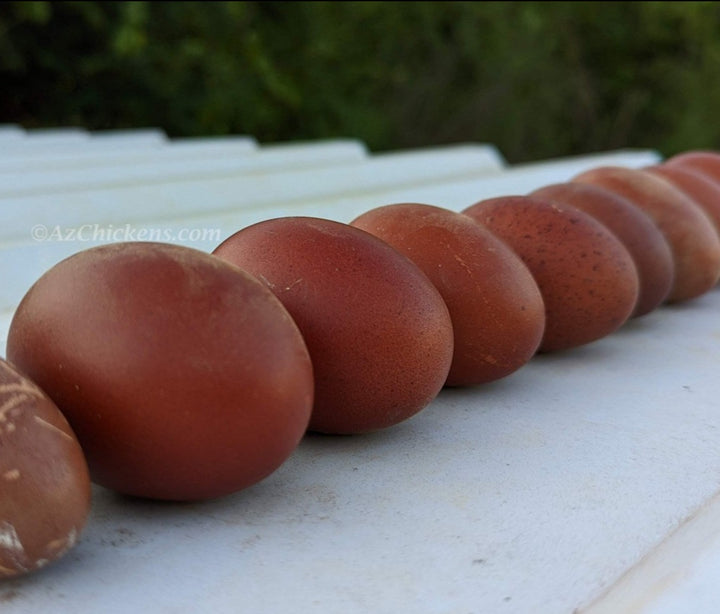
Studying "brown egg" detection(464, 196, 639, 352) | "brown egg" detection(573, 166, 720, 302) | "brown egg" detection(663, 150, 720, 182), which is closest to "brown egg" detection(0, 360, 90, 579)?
"brown egg" detection(464, 196, 639, 352)

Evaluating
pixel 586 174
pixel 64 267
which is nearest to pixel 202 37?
pixel 586 174

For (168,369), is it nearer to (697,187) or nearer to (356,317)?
(356,317)

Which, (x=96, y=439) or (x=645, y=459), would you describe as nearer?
(x=96, y=439)

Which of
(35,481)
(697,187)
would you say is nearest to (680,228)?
(697,187)

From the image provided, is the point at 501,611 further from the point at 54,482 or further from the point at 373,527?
the point at 54,482

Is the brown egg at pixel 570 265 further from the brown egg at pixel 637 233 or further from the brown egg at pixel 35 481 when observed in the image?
the brown egg at pixel 35 481

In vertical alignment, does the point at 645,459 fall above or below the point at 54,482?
below

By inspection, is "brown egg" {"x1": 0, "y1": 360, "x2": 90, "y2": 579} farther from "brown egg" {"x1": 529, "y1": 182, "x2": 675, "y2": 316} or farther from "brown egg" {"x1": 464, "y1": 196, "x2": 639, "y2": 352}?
"brown egg" {"x1": 529, "y1": 182, "x2": 675, "y2": 316}
